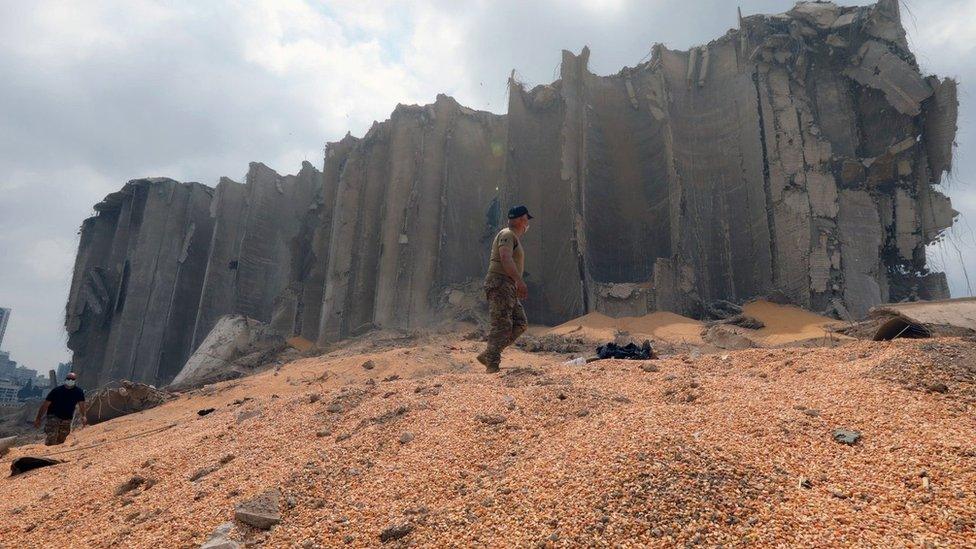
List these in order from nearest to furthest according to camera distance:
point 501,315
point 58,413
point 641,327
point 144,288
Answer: point 501,315, point 58,413, point 641,327, point 144,288

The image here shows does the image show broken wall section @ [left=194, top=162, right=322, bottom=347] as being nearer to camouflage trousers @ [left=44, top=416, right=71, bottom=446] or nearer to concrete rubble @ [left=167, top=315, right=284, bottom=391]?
concrete rubble @ [left=167, top=315, right=284, bottom=391]

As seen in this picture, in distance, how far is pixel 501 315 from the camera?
4781mm

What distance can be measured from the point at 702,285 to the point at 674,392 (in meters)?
8.23

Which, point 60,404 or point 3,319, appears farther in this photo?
point 3,319

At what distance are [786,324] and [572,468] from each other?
790 cm

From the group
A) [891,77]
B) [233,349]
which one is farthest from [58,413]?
[891,77]

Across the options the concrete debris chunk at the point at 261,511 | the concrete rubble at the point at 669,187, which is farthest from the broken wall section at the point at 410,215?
the concrete debris chunk at the point at 261,511

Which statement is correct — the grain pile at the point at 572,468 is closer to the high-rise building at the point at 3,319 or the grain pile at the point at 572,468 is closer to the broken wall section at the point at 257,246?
the broken wall section at the point at 257,246

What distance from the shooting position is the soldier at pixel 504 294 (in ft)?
15.7

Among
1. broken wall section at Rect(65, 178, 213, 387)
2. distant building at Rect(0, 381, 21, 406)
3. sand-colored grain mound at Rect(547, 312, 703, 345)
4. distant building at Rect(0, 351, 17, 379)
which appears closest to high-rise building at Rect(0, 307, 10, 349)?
distant building at Rect(0, 351, 17, 379)

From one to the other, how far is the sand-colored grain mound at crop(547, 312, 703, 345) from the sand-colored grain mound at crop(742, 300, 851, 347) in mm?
938

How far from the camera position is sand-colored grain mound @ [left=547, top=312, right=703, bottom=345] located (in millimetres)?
8750

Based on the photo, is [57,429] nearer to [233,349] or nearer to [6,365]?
[233,349]

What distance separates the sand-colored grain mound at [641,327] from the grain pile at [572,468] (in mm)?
4368
